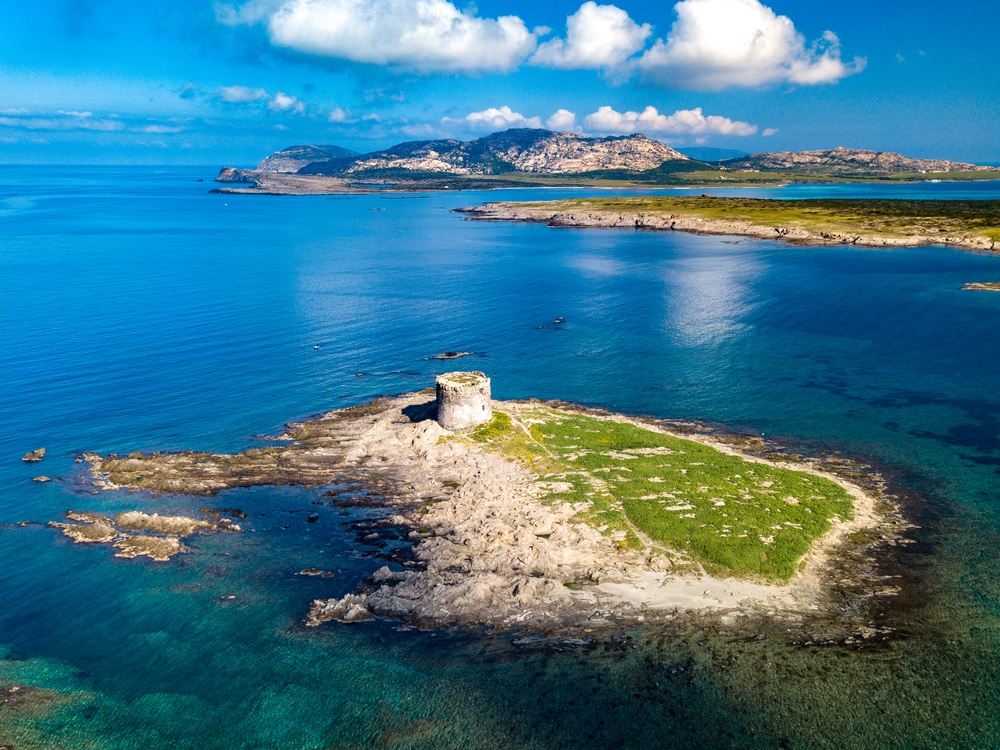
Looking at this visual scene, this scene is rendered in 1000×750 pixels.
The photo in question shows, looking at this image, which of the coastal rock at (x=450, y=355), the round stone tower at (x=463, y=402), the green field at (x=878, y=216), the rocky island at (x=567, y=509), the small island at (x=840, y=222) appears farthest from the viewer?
the green field at (x=878, y=216)

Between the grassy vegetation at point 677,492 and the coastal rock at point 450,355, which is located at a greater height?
the coastal rock at point 450,355

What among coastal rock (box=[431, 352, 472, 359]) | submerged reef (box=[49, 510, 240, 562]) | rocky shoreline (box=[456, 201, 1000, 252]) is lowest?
submerged reef (box=[49, 510, 240, 562])

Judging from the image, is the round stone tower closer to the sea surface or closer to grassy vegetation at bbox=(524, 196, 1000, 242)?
the sea surface

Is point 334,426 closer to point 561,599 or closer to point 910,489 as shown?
point 561,599

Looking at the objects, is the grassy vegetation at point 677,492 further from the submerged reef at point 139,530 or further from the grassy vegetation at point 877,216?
the grassy vegetation at point 877,216

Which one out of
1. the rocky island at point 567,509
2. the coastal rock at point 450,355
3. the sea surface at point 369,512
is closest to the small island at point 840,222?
the sea surface at point 369,512

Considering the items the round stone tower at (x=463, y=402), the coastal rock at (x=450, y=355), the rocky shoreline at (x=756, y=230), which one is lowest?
the coastal rock at (x=450, y=355)

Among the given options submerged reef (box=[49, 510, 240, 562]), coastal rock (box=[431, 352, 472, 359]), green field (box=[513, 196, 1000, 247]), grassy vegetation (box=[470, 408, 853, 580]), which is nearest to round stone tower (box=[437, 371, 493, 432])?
grassy vegetation (box=[470, 408, 853, 580])
